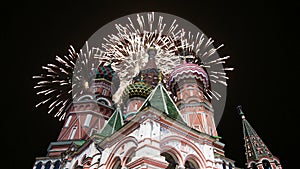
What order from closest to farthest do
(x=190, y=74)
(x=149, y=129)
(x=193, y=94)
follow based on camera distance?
A: (x=149, y=129), (x=193, y=94), (x=190, y=74)

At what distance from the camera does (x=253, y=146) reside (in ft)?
80.1

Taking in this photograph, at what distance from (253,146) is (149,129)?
1933cm

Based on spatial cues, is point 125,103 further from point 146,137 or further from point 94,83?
point 146,137

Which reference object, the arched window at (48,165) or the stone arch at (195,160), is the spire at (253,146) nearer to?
the stone arch at (195,160)

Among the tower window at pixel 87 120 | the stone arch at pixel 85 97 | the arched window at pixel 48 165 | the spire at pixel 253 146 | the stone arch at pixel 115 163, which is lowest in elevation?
the stone arch at pixel 115 163

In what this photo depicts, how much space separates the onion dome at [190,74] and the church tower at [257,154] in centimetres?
765

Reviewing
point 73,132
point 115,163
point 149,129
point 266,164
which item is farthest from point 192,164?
point 73,132

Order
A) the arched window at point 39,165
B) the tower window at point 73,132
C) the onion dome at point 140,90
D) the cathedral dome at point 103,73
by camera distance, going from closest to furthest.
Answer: the onion dome at point 140,90 < the arched window at point 39,165 < the tower window at point 73,132 < the cathedral dome at point 103,73

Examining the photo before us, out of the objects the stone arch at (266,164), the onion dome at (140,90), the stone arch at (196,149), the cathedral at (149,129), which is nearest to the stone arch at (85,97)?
the cathedral at (149,129)

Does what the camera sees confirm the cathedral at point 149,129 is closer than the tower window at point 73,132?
Yes

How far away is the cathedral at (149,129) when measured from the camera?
9852mm

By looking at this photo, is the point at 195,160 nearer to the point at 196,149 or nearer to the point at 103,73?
the point at 196,149

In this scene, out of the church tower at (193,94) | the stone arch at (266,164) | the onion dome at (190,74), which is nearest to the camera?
the church tower at (193,94)

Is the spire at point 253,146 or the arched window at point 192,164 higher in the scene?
the spire at point 253,146
